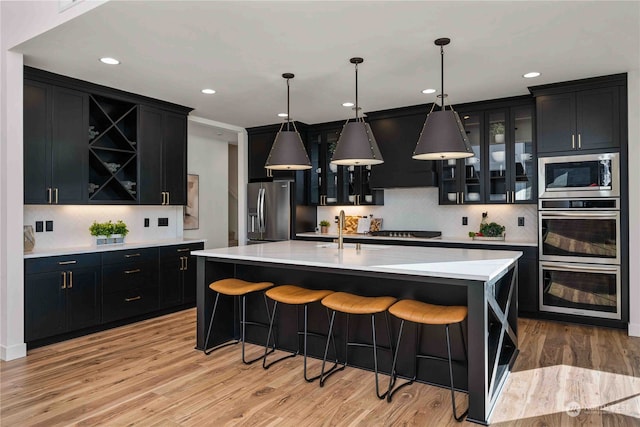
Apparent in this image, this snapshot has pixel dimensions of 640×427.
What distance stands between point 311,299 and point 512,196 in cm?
308

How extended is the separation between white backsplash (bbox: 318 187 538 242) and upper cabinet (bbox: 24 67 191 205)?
9.32ft

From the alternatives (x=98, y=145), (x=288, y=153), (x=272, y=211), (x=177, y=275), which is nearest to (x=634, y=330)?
(x=288, y=153)

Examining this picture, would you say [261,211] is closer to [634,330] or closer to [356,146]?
[356,146]

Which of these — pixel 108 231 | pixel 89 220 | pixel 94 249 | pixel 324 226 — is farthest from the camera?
pixel 324 226

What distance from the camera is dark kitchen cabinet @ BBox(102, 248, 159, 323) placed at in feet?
14.5

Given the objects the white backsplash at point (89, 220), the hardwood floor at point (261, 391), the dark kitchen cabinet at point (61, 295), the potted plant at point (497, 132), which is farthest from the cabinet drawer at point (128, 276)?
the potted plant at point (497, 132)

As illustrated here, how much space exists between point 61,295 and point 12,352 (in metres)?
0.61

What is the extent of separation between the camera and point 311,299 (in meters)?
3.18

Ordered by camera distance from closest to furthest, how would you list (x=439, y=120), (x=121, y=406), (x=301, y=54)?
(x=121, y=406) < (x=439, y=120) < (x=301, y=54)

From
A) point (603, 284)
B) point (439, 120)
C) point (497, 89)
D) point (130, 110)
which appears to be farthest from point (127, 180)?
point (603, 284)

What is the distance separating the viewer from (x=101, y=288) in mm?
4371

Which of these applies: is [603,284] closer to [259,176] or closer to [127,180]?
[259,176]

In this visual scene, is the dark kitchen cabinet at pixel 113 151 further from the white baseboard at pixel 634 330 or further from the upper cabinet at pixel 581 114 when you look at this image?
the white baseboard at pixel 634 330

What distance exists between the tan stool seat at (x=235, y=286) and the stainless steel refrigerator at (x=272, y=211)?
2.63 metres
